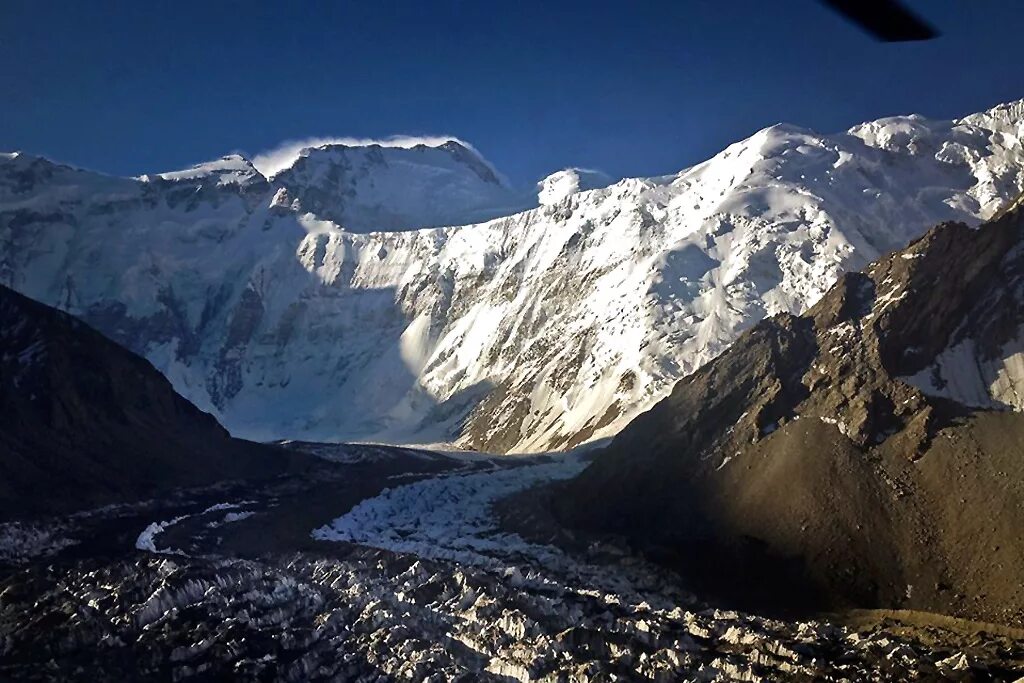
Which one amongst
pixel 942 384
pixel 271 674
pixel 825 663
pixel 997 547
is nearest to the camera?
pixel 825 663

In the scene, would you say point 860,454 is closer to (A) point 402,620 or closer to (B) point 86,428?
(A) point 402,620

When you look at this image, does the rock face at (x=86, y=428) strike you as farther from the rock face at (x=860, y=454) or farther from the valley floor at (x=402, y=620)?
the rock face at (x=860, y=454)

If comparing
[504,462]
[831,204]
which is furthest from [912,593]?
[831,204]

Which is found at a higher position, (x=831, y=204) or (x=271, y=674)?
(x=831, y=204)

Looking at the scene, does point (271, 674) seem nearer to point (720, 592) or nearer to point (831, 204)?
point (720, 592)

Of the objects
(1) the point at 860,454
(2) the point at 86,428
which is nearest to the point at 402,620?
(1) the point at 860,454
